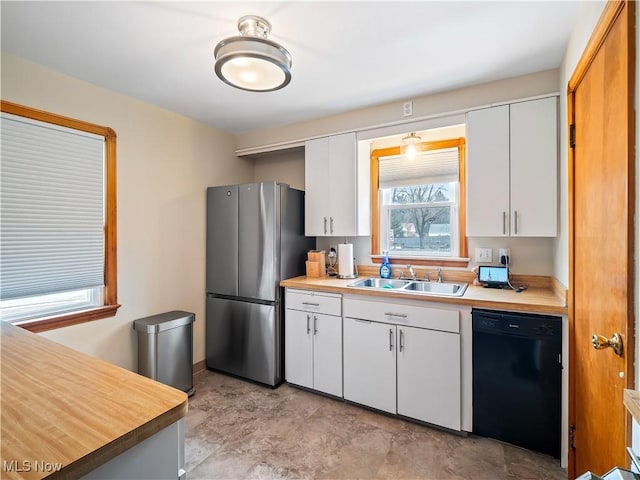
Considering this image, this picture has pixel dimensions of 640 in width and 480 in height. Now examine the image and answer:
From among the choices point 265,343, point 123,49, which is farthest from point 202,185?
point 265,343

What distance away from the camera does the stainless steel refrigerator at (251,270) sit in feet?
9.23

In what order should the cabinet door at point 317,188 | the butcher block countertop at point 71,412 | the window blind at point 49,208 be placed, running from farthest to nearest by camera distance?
the cabinet door at point 317,188 → the window blind at point 49,208 → the butcher block countertop at point 71,412

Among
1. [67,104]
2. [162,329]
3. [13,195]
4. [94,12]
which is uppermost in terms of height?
[94,12]

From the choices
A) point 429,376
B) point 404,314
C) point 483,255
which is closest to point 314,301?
point 404,314

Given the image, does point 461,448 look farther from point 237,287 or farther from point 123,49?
point 123,49

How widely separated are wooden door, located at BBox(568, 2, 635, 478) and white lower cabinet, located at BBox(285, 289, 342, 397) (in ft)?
5.00

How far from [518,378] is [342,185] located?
1980 millimetres

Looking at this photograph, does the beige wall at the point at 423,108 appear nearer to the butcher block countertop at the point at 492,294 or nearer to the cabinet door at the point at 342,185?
the cabinet door at the point at 342,185

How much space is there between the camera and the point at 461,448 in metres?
2.00

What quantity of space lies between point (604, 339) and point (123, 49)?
2894 millimetres

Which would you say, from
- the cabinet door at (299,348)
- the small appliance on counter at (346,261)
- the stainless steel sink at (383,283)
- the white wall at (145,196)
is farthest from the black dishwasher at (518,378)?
the white wall at (145,196)

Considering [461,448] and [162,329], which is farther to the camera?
[162,329]

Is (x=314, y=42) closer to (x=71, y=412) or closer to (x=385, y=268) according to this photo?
(x=385, y=268)

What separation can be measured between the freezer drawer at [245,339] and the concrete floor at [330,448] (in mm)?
338
